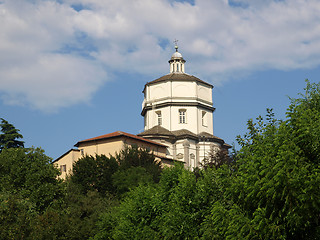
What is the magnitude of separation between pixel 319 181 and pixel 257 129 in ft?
25.0

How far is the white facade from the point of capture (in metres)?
77.1

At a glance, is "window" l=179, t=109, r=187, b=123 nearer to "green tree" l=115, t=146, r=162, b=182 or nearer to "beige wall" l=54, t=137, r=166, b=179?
"beige wall" l=54, t=137, r=166, b=179

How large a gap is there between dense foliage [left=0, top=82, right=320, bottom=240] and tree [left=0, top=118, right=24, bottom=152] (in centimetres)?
2113

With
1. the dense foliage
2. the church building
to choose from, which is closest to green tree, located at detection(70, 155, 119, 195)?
the dense foliage

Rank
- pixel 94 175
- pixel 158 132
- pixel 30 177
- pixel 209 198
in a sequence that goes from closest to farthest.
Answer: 1. pixel 209 198
2. pixel 30 177
3. pixel 94 175
4. pixel 158 132

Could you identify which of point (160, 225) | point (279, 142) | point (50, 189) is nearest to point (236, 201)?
point (279, 142)

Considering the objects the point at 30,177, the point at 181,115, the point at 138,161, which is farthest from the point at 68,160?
the point at 30,177

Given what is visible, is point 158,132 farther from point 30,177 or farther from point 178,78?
point 30,177

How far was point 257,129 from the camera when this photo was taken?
25.8m

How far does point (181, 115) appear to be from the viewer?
8138cm

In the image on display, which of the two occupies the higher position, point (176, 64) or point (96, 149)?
point (176, 64)

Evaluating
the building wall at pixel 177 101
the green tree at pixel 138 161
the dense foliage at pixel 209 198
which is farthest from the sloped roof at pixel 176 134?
the dense foliage at pixel 209 198

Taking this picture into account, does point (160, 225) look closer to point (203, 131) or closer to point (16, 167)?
point (16, 167)

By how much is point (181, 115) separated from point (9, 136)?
25669mm
